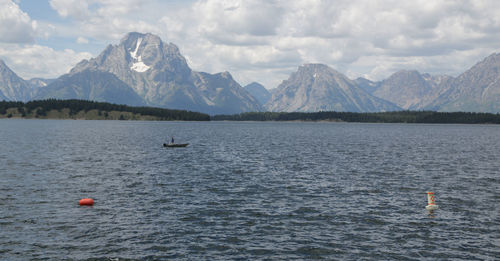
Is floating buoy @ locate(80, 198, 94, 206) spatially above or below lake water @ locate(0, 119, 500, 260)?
above

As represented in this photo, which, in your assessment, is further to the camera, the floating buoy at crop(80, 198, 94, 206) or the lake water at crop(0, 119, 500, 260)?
the floating buoy at crop(80, 198, 94, 206)

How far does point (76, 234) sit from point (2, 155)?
218ft

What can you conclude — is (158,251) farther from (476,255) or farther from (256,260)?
(476,255)

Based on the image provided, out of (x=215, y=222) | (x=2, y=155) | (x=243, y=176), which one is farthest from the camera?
(x=2, y=155)

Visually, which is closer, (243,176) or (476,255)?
(476,255)

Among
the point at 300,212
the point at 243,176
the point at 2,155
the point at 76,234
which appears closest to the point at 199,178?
the point at 243,176

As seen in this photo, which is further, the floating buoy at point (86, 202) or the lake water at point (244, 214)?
the floating buoy at point (86, 202)

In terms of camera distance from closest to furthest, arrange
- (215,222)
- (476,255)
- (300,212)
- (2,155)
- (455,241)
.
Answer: (476,255), (455,241), (215,222), (300,212), (2,155)

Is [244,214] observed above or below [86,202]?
below

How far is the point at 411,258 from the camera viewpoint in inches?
1065

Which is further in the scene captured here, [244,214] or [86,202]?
[86,202]

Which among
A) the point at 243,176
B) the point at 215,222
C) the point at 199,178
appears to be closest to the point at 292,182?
the point at 243,176

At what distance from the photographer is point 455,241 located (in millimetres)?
30781

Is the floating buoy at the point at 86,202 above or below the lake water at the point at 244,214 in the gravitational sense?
above
